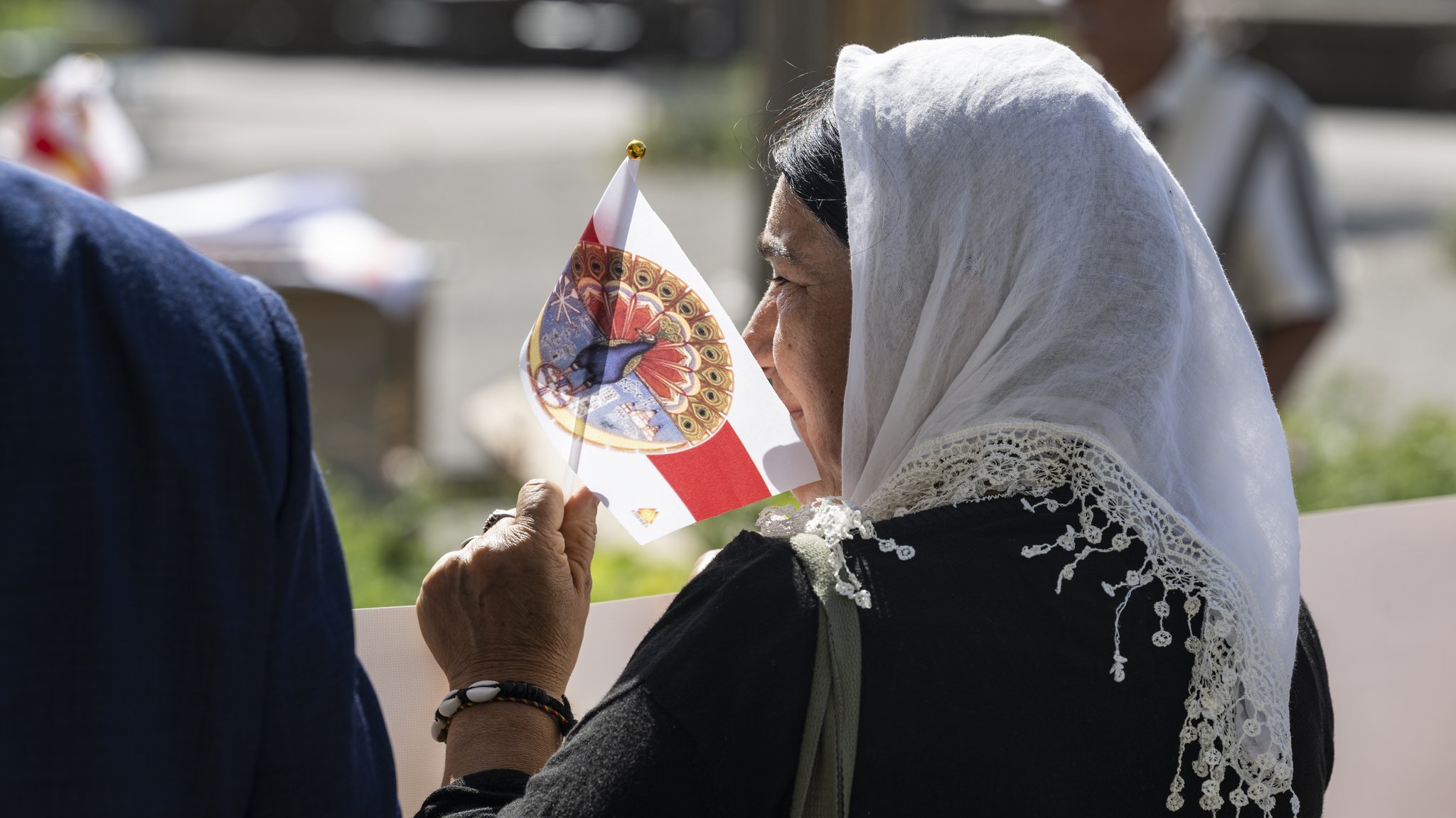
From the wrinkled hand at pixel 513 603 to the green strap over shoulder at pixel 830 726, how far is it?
504 millimetres

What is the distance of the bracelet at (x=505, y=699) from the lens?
5.64ft

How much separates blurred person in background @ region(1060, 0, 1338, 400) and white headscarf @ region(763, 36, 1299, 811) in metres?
2.54

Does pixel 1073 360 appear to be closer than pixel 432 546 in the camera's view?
Yes

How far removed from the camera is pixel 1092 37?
4.35 meters

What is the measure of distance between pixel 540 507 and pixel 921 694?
68 centimetres

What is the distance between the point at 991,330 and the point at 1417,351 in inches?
359

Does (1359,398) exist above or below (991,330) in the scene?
below

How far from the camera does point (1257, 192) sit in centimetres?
405

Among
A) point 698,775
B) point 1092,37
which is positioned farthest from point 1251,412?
point 1092,37

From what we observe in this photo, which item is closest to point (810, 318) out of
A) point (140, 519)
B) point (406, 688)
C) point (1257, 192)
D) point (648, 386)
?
point (648, 386)

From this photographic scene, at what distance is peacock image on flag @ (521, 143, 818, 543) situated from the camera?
1.89 metres

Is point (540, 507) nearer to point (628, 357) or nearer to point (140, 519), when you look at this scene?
point (628, 357)

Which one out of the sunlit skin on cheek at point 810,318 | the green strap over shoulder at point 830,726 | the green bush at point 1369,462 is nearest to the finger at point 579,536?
the sunlit skin on cheek at point 810,318

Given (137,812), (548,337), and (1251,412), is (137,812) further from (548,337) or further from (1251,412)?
(1251,412)
